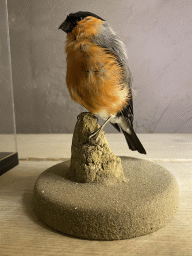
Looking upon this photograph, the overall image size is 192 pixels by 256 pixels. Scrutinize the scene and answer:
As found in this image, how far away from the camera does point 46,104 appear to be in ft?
5.51

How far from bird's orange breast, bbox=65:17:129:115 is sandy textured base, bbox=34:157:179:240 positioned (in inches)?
9.6

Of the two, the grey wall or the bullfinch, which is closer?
→ the bullfinch

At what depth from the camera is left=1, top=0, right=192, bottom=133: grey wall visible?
1.50 meters

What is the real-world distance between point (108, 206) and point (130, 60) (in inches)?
43.1

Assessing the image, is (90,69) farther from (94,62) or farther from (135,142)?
(135,142)

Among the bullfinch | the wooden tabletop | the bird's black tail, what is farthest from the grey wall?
the bullfinch

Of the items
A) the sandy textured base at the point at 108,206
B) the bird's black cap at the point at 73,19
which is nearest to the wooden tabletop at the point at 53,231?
the sandy textured base at the point at 108,206

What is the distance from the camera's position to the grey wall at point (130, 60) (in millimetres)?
1505

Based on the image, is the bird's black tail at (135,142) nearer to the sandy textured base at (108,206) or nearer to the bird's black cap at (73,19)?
the sandy textured base at (108,206)

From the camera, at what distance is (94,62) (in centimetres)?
71

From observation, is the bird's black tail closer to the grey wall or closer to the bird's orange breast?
the bird's orange breast

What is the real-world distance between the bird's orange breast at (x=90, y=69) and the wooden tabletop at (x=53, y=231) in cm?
36

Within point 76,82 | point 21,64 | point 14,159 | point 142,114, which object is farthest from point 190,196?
point 21,64

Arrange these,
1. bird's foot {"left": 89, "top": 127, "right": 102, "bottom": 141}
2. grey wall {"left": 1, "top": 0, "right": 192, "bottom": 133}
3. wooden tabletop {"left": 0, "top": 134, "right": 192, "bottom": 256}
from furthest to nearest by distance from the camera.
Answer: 1. grey wall {"left": 1, "top": 0, "right": 192, "bottom": 133}
2. bird's foot {"left": 89, "top": 127, "right": 102, "bottom": 141}
3. wooden tabletop {"left": 0, "top": 134, "right": 192, "bottom": 256}
